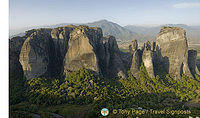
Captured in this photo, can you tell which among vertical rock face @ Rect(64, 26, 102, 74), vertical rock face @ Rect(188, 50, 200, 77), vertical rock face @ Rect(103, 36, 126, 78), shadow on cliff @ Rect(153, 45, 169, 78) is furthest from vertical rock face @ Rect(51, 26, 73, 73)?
vertical rock face @ Rect(188, 50, 200, 77)

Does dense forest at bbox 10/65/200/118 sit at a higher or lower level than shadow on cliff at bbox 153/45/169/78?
lower

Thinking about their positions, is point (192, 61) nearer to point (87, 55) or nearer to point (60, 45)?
point (87, 55)

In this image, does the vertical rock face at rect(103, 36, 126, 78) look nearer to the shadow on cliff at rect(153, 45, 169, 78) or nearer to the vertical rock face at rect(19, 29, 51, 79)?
the shadow on cliff at rect(153, 45, 169, 78)

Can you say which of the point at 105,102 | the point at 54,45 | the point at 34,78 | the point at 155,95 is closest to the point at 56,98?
the point at 34,78

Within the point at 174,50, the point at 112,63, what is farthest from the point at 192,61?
the point at 112,63

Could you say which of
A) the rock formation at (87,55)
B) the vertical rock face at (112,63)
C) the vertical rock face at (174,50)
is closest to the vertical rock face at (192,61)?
the rock formation at (87,55)

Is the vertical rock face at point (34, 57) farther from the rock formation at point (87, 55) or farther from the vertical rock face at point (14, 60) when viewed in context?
the vertical rock face at point (14, 60)

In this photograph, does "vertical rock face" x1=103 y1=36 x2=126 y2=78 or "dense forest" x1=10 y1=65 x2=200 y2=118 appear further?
"vertical rock face" x1=103 y1=36 x2=126 y2=78
